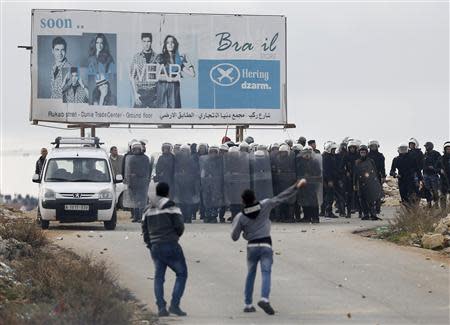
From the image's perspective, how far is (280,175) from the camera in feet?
94.8

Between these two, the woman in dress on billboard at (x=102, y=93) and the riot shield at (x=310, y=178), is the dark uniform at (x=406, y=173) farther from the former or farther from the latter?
the woman in dress on billboard at (x=102, y=93)

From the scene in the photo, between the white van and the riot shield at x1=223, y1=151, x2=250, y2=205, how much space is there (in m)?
2.50

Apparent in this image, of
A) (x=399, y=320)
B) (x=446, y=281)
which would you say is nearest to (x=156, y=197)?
(x=399, y=320)

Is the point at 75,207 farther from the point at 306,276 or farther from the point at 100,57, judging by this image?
the point at 100,57

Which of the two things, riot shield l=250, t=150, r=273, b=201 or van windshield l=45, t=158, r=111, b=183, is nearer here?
van windshield l=45, t=158, r=111, b=183

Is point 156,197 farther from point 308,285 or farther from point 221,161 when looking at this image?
point 221,161

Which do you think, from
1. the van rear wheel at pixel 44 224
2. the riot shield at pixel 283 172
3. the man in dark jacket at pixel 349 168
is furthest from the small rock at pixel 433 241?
the van rear wheel at pixel 44 224

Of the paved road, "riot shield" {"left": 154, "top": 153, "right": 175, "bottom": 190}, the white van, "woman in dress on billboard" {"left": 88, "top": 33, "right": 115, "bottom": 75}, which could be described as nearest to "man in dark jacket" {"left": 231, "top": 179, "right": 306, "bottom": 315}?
the paved road

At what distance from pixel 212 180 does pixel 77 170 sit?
3164 mm

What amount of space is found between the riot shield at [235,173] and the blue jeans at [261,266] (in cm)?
1266

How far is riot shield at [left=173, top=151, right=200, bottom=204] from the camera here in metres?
29.6

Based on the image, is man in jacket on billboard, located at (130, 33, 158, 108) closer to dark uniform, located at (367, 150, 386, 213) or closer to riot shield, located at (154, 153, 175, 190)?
riot shield, located at (154, 153, 175, 190)

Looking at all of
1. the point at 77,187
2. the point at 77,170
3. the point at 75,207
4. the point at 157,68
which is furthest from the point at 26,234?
the point at 157,68

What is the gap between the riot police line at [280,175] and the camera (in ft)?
94.8
